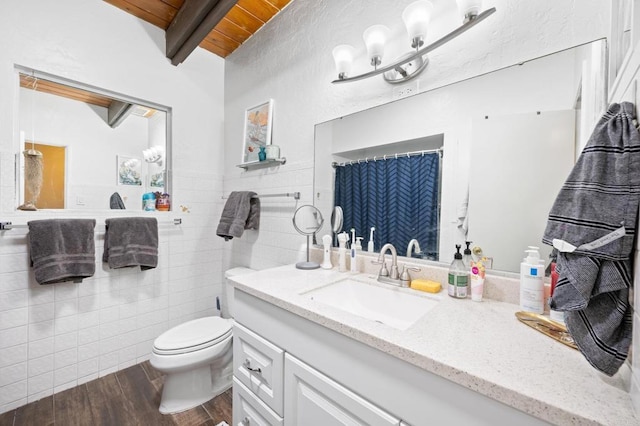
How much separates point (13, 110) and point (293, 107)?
1.58m

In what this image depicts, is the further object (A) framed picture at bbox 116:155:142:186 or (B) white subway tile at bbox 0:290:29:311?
(A) framed picture at bbox 116:155:142:186

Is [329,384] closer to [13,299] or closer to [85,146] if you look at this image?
[13,299]

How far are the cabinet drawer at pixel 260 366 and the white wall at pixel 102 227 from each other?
123cm

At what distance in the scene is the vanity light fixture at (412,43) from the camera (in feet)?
2.97

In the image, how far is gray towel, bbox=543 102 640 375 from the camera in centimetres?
46

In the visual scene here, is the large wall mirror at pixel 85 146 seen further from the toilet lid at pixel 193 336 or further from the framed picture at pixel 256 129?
the toilet lid at pixel 193 336

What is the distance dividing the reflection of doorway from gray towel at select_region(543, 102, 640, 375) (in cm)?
237

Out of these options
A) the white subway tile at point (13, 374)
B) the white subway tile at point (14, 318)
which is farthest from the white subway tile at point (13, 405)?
the white subway tile at point (14, 318)

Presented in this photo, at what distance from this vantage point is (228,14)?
1828 mm

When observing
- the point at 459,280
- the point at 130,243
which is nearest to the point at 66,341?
the point at 130,243

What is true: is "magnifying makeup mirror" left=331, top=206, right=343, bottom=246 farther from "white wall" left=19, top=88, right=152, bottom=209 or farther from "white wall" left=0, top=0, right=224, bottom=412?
"white wall" left=19, top=88, right=152, bottom=209

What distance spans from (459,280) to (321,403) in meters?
0.61

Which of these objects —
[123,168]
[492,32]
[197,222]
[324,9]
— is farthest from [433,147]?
[123,168]

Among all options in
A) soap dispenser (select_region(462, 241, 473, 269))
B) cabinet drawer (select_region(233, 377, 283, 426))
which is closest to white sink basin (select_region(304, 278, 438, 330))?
soap dispenser (select_region(462, 241, 473, 269))
